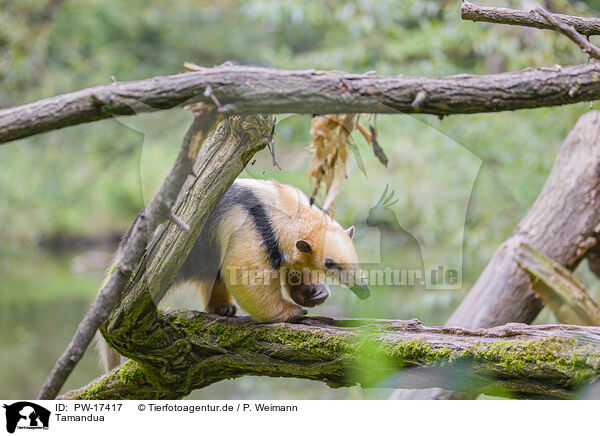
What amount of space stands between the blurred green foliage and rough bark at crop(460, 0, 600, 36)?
547 mm

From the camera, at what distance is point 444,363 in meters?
1.69

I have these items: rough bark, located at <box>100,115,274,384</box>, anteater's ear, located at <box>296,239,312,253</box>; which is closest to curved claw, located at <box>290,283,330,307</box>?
anteater's ear, located at <box>296,239,312,253</box>

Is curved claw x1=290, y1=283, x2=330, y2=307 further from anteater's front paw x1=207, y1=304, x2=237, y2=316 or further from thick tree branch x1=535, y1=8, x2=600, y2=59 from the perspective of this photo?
thick tree branch x1=535, y1=8, x2=600, y2=59

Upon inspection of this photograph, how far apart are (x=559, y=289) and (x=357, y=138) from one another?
4.64 feet

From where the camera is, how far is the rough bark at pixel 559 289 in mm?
2592

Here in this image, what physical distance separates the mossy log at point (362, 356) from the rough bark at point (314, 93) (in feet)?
Answer: 2.65

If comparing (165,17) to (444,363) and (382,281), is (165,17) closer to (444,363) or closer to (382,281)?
(382,281)

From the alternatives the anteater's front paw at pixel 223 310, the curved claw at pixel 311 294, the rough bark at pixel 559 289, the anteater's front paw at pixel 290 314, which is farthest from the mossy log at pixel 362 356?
the rough bark at pixel 559 289

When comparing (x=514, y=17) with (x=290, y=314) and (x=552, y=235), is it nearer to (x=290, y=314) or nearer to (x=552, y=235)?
(x=290, y=314)

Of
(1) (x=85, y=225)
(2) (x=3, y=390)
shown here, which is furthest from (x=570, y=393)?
(1) (x=85, y=225)

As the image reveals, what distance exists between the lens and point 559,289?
2.62 metres

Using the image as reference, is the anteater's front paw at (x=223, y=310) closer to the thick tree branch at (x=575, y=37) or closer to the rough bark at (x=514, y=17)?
the rough bark at (x=514, y=17)

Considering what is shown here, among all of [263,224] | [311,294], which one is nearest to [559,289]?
[311,294]

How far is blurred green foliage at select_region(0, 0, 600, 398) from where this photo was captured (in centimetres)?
289
